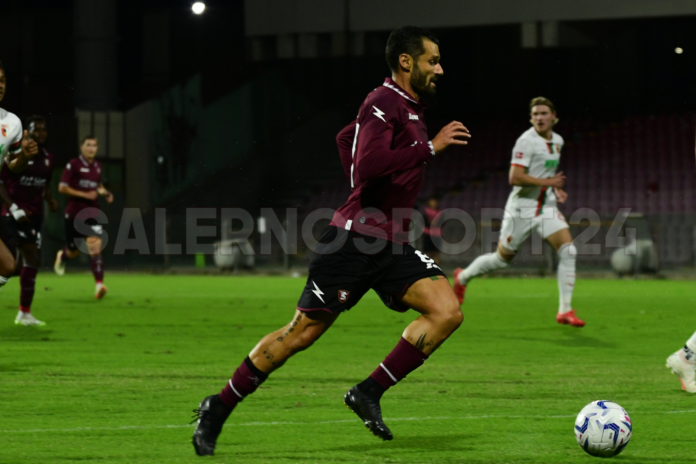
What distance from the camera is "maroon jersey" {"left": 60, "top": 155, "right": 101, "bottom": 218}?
44.9 ft

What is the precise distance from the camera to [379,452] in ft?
14.7

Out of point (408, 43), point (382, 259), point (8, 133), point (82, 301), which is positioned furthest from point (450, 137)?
point (82, 301)

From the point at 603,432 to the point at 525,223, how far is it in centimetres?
614

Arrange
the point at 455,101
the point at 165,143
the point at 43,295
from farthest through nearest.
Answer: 1. the point at 455,101
2. the point at 165,143
3. the point at 43,295

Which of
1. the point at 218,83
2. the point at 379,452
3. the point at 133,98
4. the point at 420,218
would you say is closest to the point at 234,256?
the point at 420,218

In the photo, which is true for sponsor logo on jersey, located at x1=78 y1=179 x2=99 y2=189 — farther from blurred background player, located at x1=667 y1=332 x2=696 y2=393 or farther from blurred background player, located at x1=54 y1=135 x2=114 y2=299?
blurred background player, located at x1=667 y1=332 x2=696 y2=393

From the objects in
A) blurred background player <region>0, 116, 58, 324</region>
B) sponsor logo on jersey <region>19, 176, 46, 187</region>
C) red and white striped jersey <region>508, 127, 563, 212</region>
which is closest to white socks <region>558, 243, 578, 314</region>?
red and white striped jersey <region>508, 127, 563, 212</region>

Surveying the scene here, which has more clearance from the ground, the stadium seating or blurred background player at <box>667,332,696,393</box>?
the stadium seating

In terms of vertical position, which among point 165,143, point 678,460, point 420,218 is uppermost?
point 165,143

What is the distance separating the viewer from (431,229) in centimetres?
2331

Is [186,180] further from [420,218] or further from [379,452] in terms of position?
[379,452]

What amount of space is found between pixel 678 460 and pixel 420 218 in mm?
19117

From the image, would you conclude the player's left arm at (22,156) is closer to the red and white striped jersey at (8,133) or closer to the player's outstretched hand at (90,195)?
the red and white striped jersey at (8,133)

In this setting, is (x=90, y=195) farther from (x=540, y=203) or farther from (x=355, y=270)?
(x=355, y=270)
